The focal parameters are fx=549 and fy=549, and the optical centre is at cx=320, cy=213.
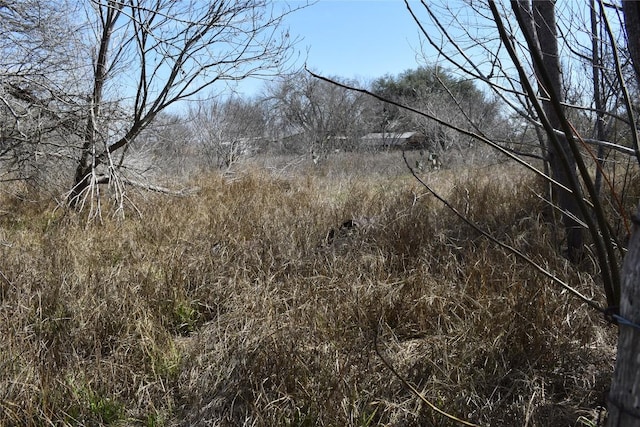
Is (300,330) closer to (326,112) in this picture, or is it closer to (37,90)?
(37,90)

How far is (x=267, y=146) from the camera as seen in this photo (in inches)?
599

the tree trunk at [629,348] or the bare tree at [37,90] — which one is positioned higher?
the bare tree at [37,90]

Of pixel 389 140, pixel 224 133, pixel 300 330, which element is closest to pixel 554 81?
pixel 300 330

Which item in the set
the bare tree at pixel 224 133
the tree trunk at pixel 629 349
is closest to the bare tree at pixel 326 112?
the bare tree at pixel 224 133

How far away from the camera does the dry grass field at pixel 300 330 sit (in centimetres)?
241

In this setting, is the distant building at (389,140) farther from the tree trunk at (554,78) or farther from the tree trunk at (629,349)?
the tree trunk at (629,349)

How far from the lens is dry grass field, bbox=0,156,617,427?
2408 mm

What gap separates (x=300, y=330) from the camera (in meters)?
2.84

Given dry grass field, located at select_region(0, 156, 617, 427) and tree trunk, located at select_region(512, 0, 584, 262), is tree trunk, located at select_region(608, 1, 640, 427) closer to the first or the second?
dry grass field, located at select_region(0, 156, 617, 427)

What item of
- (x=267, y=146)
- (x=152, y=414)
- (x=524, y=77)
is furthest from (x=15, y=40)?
(x=267, y=146)

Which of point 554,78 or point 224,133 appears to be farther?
point 224,133

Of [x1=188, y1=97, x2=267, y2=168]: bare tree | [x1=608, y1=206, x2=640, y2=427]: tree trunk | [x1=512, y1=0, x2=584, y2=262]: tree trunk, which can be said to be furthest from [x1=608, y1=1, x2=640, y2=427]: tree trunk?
[x1=188, y1=97, x2=267, y2=168]: bare tree

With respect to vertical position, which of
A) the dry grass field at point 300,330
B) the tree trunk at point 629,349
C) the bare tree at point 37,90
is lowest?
the dry grass field at point 300,330

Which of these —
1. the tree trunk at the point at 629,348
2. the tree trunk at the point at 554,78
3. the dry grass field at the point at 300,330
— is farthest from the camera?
the tree trunk at the point at 554,78
